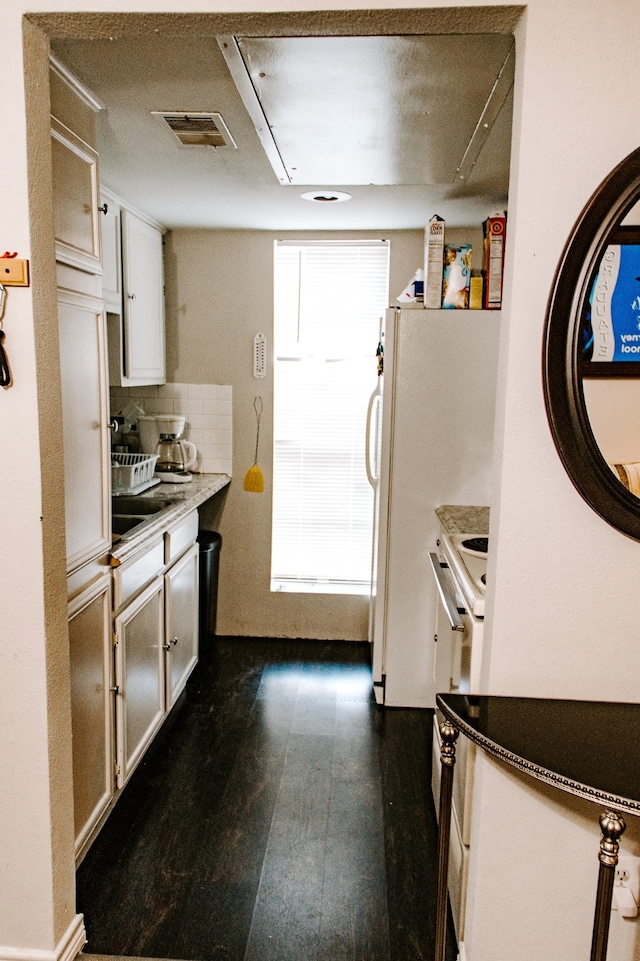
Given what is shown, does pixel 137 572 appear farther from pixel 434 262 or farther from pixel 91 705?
pixel 434 262

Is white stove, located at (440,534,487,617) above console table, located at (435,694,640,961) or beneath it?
above

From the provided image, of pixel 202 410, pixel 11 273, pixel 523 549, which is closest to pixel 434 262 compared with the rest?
pixel 202 410

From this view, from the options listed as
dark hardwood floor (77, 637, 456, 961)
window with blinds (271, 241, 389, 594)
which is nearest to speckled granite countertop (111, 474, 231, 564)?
window with blinds (271, 241, 389, 594)

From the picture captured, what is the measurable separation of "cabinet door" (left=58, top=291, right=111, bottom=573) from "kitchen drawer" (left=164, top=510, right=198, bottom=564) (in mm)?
643

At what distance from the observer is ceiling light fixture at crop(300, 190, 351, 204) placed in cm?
296

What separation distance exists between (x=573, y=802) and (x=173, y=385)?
3043 millimetres

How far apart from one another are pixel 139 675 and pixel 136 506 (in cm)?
88

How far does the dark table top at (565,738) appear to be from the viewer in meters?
1.22

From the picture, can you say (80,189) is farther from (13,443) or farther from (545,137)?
(545,137)

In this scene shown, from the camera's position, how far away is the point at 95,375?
2107 millimetres

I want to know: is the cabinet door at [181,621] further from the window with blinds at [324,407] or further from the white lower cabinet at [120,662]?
the window with blinds at [324,407]

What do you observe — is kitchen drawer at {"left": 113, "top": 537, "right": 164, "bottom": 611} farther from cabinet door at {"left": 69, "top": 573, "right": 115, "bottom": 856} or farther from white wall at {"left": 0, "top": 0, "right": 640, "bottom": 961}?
white wall at {"left": 0, "top": 0, "right": 640, "bottom": 961}

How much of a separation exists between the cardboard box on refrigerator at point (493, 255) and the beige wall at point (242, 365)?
0.95 meters

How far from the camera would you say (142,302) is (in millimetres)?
3467
